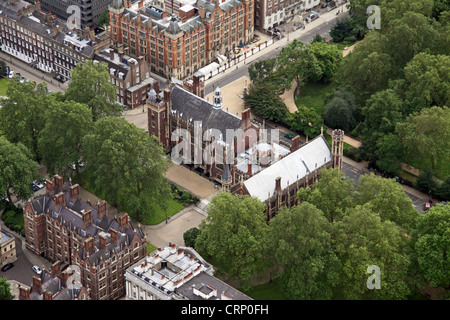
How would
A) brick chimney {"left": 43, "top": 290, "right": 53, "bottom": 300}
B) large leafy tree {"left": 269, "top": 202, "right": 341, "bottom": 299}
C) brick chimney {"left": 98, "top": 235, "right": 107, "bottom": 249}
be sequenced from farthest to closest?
brick chimney {"left": 98, "top": 235, "right": 107, "bottom": 249} < large leafy tree {"left": 269, "top": 202, "right": 341, "bottom": 299} < brick chimney {"left": 43, "top": 290, "right": 53, "bottom": 300}

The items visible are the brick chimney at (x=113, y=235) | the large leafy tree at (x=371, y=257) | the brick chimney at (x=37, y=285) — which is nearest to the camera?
the brick chimney at (x=37, y=285)

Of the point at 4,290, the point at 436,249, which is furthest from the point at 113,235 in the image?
the point at 436,249

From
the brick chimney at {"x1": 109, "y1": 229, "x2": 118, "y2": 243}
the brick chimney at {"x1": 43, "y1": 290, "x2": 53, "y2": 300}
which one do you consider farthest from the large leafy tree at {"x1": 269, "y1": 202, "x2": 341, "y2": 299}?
the brick chimney at {"x1": 43, "y1": 290, "x2": 53, "y2": 300}

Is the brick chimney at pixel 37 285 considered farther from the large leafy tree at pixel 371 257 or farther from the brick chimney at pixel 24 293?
the large leafy tree at pixel 371 257

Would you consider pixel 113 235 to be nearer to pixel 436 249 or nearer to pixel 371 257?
pixel 371 257

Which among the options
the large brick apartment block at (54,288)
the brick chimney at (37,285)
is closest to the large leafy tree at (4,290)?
the large brick apartment block at (54,288)

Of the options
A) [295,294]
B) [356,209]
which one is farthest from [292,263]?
[356,209]

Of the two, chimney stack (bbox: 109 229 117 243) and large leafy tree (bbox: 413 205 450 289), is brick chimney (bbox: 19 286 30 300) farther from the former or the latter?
large leafy tree (bbox: 413 205 450 289)

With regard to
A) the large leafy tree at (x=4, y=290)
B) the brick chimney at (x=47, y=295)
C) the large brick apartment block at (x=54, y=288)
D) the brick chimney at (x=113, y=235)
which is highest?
the brick chimney at (x=113, y=235)
